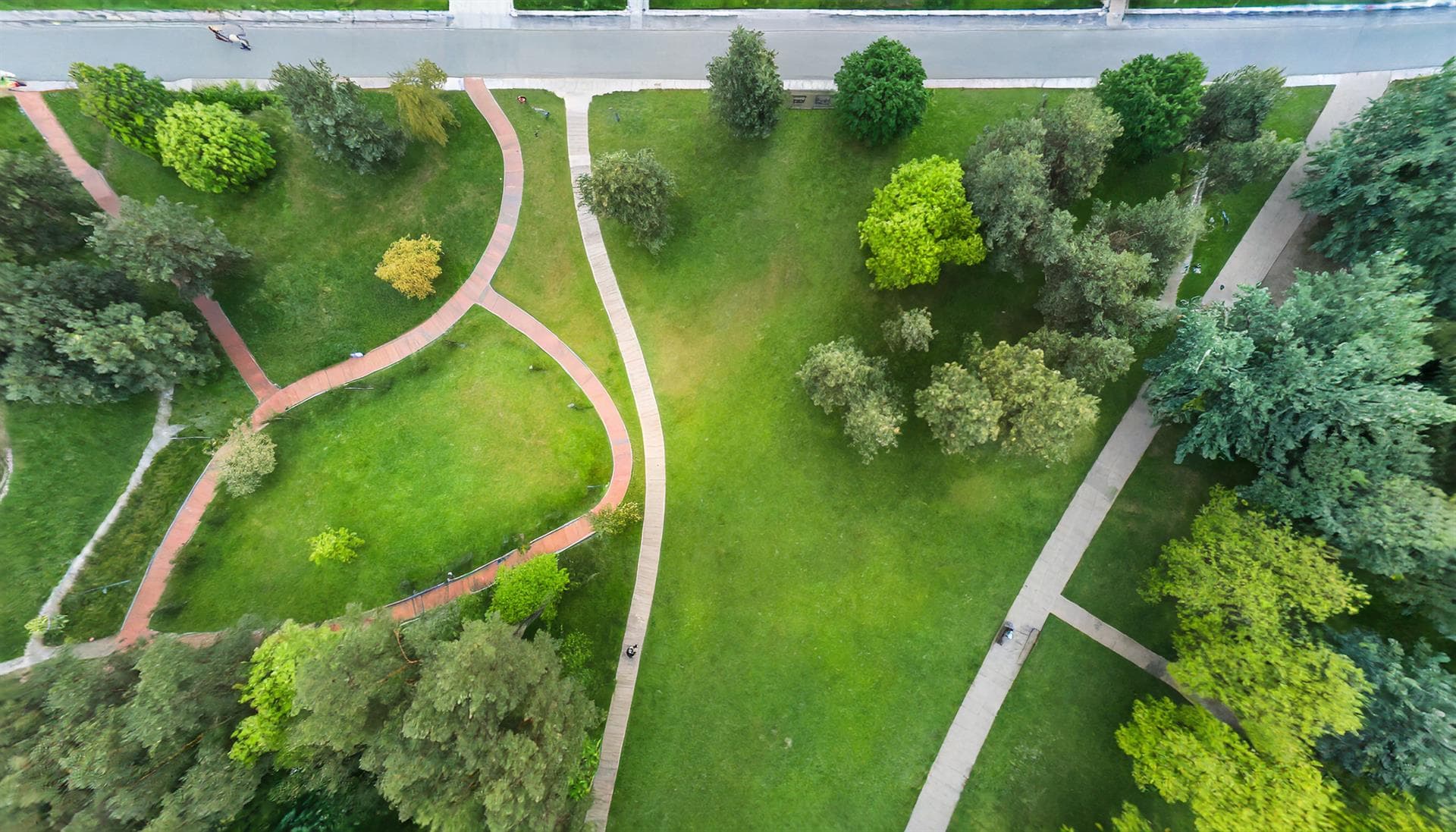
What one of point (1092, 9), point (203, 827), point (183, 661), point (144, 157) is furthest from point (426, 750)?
point (1092, 9)

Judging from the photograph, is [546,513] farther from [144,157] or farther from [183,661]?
[144,157]

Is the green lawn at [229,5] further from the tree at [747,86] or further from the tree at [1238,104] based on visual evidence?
the tree at [1238,104]

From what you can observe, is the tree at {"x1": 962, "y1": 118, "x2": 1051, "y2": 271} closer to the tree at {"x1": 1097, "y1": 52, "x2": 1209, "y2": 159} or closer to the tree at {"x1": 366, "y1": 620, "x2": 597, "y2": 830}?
the tree at {"x1": 1097, "y1": 52, "x2": 1209, "y2": 159}

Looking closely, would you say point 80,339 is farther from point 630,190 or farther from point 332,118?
point 630,190

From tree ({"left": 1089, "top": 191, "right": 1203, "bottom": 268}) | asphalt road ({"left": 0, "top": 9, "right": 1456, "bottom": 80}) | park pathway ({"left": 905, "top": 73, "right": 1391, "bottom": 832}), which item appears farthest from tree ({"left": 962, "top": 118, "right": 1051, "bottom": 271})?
park pathway ({"left": 905, "top": 73, "right": 1391, "bottom": 832})

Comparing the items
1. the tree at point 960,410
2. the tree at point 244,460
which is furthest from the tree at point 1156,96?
the tree at point 244,460

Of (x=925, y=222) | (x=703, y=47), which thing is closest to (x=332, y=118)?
(x=703, y=47)
